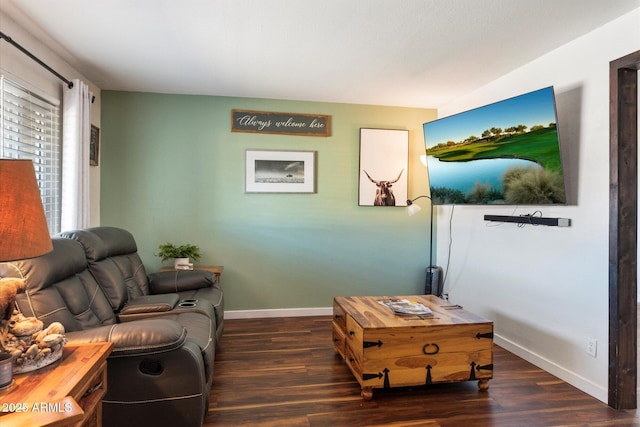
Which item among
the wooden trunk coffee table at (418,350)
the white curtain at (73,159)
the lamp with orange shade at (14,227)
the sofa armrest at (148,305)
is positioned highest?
the white curtain at (73,159)

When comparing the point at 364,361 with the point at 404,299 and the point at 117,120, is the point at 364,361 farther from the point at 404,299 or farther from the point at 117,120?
the point at 117,120

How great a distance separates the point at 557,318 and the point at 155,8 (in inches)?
138

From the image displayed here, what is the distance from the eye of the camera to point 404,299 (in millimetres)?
3268

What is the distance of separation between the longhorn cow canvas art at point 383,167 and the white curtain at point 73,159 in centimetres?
276

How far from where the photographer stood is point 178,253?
3889mm

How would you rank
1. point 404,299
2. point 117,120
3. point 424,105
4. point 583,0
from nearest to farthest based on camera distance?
1. point 583,0
2. point 404,299
3. point 117,120
4. point 424,105

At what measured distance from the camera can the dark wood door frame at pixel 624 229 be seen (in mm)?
2436

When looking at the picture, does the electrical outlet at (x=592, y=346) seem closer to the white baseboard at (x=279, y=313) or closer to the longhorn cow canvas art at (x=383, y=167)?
the longhorn cow canvas art at (x=383, y=167)

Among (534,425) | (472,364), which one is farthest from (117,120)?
(534,425)

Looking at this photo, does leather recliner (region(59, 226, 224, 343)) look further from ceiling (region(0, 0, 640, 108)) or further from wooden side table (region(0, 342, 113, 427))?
ceiling (region(0, 0, 640, 108))

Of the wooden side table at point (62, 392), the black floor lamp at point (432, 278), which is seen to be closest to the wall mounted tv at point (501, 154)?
the black floor lamp at point (432, 278)

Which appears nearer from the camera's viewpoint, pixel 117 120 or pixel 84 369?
pixel 84 369

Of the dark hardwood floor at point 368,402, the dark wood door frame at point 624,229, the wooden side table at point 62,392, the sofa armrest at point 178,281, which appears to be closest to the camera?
the wooden side table at point 62,392

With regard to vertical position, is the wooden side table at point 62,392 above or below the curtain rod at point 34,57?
below
